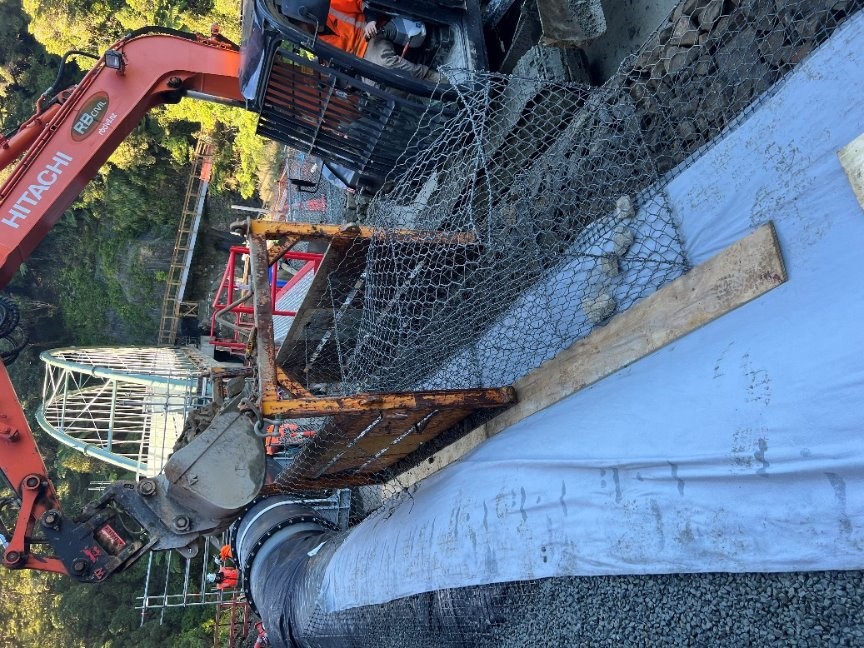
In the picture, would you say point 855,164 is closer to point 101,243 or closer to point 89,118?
point 89,118

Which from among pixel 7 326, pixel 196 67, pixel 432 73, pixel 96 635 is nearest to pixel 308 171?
pixel 196 67

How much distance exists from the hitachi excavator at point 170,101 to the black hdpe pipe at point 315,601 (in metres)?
1.05

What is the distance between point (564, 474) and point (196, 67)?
187 inches

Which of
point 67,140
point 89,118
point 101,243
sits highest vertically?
point 101,243

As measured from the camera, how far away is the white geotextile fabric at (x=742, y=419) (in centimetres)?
172

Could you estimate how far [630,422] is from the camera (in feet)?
7.64

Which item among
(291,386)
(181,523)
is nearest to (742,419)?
(291,386)

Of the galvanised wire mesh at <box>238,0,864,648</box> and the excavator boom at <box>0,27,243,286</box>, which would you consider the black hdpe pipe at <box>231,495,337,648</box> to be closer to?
the galvanised wire mesh at <box>238,0,864,648</box>

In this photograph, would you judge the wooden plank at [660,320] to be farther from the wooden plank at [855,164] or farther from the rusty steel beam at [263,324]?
the rusty steel beam at [263,324]

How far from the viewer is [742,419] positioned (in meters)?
1.93

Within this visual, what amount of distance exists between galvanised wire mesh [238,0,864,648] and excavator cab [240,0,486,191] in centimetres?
16

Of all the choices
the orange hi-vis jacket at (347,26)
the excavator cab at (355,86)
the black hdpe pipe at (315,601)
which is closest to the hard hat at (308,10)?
the excavator cab at (355,86)

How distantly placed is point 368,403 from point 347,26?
2.44 meters

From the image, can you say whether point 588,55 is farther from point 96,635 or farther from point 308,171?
point 96,635
